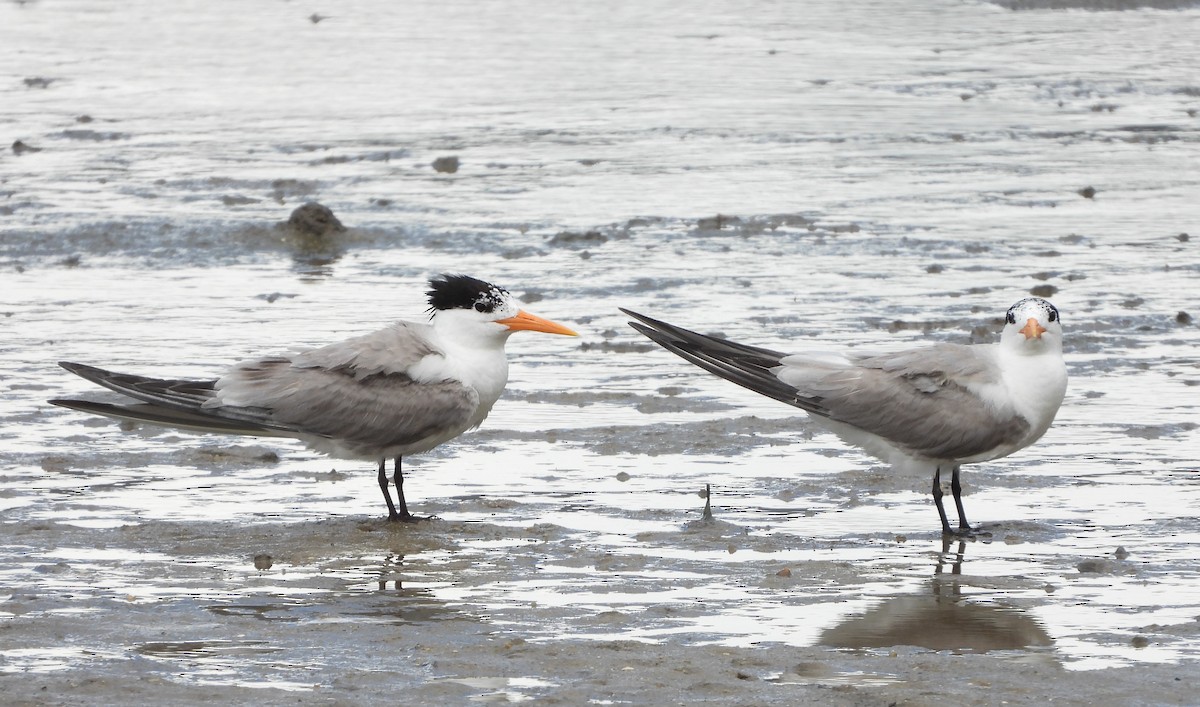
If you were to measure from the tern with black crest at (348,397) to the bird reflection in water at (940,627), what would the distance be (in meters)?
2.06

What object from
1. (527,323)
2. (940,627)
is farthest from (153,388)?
(940,627)

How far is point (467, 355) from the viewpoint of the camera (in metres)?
7.91

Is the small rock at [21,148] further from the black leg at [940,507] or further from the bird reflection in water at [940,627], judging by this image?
the bird reflection in water at [940,627]

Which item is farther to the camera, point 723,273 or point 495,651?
point 723,273

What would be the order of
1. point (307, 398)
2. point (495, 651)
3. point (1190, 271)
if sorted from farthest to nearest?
point (1190, 271) < point (307, 398) < point (495, 651)

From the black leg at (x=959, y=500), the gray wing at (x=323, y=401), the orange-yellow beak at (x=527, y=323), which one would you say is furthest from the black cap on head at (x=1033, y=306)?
the gray wing at (x=323, y=401)

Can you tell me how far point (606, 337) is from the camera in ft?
33.8

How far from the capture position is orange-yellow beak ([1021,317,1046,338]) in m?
7.48

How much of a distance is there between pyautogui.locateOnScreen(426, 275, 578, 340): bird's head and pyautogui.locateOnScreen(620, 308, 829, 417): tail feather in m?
0.55

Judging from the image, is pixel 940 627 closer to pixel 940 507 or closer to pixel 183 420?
pixel 940 507

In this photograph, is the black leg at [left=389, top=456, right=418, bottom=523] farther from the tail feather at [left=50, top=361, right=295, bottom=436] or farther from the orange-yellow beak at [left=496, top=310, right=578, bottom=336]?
the orange-yellow beak at [left=496, top=310, right=578, bottom=336]

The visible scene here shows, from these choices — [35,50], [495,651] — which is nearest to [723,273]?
[495,651]

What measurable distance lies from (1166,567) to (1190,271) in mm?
5148

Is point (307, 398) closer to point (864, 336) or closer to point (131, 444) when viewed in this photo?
point (131, 444)
